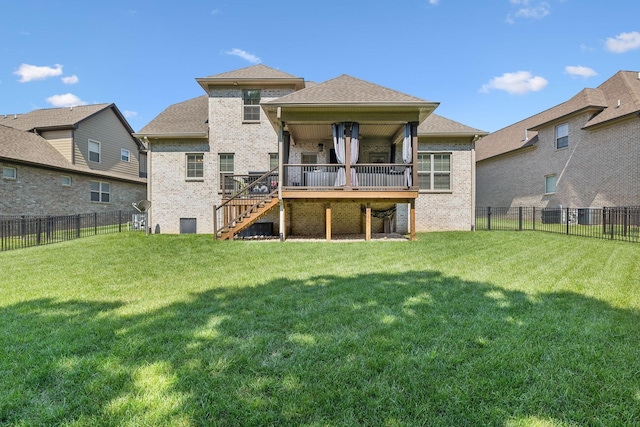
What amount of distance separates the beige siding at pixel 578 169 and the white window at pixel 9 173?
28.8 meters

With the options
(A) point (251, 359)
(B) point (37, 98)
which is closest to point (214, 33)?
(A) point (251, 359)

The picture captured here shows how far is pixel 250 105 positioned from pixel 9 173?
11826mm

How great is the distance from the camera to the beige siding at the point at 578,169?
14.5 meters

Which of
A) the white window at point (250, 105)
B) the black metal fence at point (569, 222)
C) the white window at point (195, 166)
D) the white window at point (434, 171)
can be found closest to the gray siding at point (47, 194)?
the white window at point (195, 166)

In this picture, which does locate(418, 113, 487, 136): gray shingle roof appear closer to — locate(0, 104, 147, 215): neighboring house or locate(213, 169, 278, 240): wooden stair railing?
locate(213, 169, 278, 240): wooden stair railing

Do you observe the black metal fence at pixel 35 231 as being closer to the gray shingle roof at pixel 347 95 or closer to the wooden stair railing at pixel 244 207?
the wooden stair railing at pixel 244 207

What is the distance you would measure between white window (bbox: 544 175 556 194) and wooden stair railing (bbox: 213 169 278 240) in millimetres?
17326

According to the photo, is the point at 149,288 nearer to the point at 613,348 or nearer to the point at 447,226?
the point at 613,348

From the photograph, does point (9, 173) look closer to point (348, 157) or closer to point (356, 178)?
point (348, 157)

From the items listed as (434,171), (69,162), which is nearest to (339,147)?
(434,171)

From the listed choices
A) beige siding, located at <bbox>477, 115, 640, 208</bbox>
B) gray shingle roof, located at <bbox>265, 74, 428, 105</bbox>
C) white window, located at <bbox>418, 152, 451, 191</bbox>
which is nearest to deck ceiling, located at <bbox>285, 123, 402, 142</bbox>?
gray shingle roof, located at <bbox>265, 74, 428, 105</bbox>

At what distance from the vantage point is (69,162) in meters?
18.2

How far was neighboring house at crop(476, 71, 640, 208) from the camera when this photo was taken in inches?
576

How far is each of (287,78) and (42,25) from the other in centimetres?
1046
